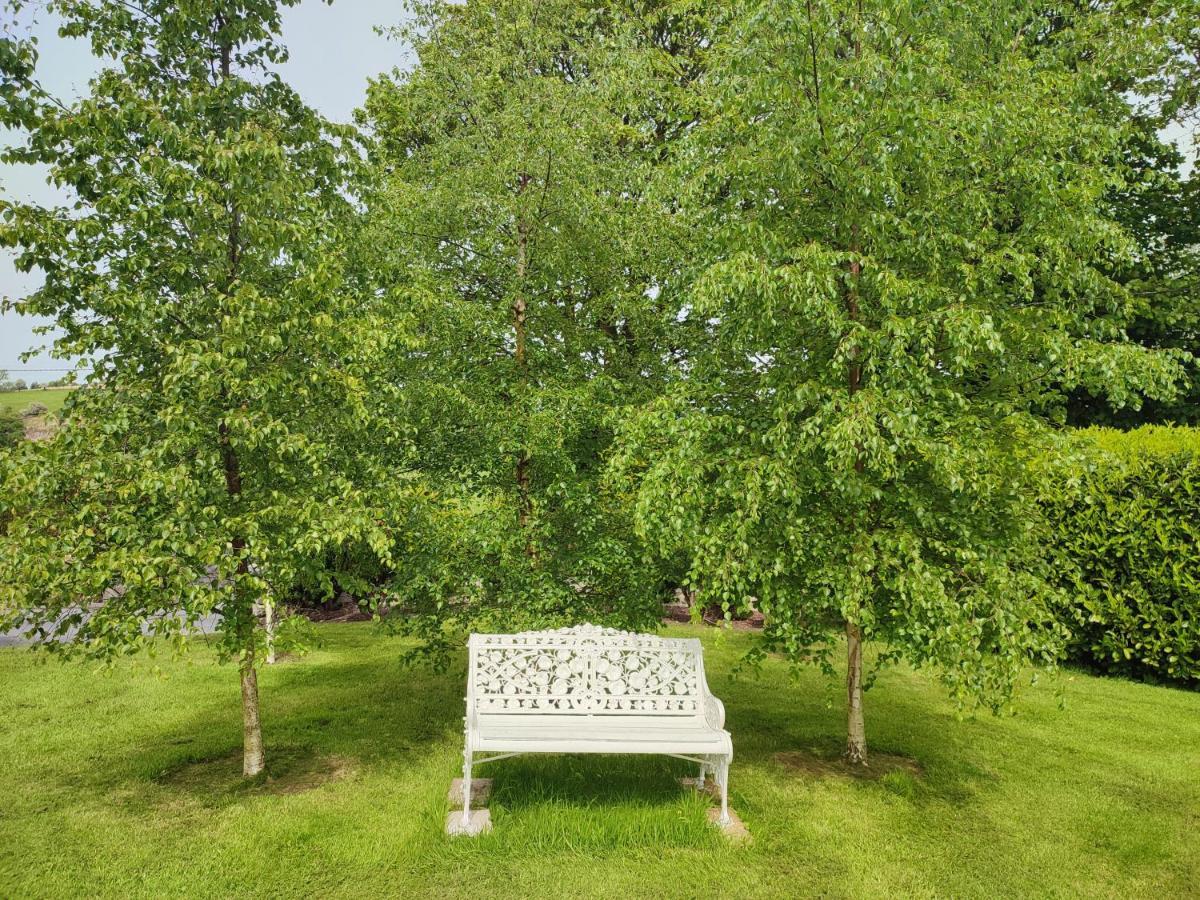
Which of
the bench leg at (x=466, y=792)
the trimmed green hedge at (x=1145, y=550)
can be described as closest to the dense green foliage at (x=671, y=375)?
the bench leg at (x=466, y=792)

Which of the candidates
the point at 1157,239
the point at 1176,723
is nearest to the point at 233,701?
the point at 1176,723

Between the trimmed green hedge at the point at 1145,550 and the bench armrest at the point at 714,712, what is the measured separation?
5.48 metres

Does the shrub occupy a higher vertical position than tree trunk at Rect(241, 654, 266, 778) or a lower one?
higher

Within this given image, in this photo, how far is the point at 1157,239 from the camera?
1452 cm

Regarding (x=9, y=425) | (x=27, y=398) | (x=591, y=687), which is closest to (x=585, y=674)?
(x=591, y=687)

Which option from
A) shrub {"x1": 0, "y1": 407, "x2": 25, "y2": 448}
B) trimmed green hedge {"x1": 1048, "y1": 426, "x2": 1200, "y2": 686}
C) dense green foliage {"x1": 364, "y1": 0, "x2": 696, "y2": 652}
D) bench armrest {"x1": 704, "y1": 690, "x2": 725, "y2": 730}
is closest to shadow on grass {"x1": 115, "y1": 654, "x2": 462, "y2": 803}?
dense green foliage {"x1": 364, "y1": 0, "x2": 696, "y2": 652}

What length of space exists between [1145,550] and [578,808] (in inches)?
306

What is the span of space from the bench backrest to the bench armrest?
0.08 m

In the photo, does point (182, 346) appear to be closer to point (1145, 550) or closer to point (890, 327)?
point (890, 327)

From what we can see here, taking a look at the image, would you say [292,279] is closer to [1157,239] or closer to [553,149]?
[553,149]

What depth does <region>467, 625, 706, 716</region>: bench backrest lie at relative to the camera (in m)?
5.81

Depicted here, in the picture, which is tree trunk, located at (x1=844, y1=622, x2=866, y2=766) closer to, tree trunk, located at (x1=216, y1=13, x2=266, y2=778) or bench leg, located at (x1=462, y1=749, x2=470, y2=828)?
bench leg, located at (x1=462, y1=749, x2=470, y2=828)

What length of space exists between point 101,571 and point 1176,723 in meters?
9.42

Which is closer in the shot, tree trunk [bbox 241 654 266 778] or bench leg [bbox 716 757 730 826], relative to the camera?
bench leg [bbox 716 757 730 826]
